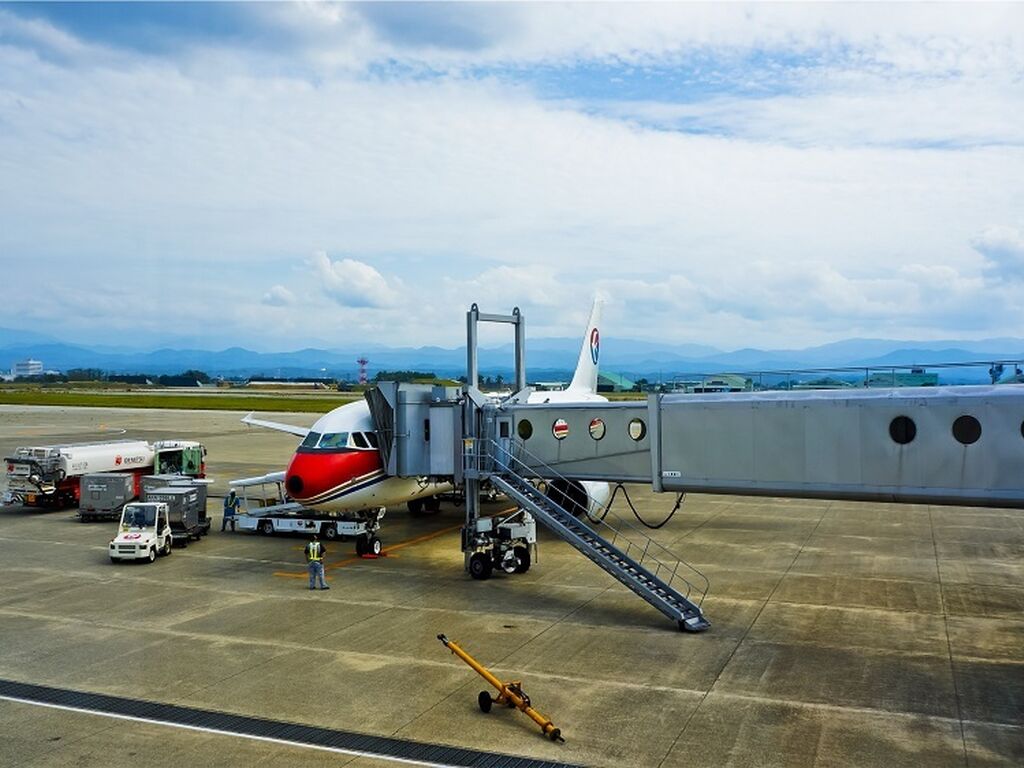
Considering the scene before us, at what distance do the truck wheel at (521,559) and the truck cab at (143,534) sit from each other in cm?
1185

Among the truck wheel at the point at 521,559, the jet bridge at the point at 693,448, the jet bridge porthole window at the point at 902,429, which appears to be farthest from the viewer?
the truck wheel at the point at 521,559

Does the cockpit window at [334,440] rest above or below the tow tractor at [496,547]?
above

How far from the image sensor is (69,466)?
134 ft

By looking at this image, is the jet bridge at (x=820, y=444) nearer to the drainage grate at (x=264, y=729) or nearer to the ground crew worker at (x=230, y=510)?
the drainage grate at (x=264, y=729)

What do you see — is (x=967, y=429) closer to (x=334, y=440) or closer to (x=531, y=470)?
(x=531, y=470)

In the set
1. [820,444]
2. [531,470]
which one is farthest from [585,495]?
[820,444]

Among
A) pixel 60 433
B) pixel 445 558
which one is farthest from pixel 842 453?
pixel 60 433

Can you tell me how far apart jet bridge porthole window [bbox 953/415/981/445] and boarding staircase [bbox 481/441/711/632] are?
7.00 metres

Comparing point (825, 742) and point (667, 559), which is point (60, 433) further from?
point (825, 742)

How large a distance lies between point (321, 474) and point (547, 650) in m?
11.8

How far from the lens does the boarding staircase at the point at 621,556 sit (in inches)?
874

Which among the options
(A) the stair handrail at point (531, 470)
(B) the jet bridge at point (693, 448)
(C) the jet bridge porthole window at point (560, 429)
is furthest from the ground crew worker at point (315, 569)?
(C) the jet bridge porthole window at point (560, 429)

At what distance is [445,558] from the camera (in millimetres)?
30312

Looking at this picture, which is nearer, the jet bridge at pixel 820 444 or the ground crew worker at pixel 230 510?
the jet bridge at pixel 820 444
